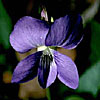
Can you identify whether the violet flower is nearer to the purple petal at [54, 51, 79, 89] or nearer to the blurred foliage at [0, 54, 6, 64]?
the purple petal at [54, 51, 79, 89]

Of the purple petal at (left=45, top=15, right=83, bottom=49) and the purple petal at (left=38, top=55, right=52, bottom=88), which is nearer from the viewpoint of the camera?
the purple petal at (left=45, top=15, right=83, bottom=49)

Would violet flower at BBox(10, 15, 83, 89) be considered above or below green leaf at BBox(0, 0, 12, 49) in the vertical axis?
Result: above

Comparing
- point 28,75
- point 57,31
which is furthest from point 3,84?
point 57,31

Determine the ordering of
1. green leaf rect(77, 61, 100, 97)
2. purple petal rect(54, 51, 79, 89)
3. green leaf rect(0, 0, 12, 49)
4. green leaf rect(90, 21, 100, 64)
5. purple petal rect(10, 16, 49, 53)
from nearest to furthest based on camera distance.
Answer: purple petal rect(10, 16, 49, 53) < purple petal rect(54, 51, 79, 89) < green leaf rect(77, 61, 100, 97) < green leaf rect(90, 21, 100, 64) < green leaf rect(0, 0, 12, 49)

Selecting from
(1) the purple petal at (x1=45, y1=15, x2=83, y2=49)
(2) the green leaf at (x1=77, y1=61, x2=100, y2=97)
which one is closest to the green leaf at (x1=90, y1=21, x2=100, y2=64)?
(2) the green leaf at (x1=77, y1=61, x2=100, y2=97)

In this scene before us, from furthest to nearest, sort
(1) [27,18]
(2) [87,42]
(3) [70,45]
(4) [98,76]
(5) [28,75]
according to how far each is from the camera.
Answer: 1. (2) [87,42]
2. (4) [98,76]
3. (5) [28,75]
4. (3) [70,45]
5. (1) [27,18]

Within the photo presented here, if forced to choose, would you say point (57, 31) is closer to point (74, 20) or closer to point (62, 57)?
point (74, 20)

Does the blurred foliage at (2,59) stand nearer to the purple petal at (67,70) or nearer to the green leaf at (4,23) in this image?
the green leaf at (4,23)
